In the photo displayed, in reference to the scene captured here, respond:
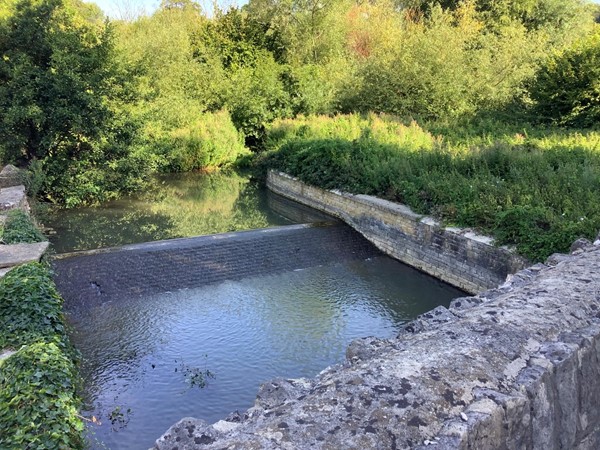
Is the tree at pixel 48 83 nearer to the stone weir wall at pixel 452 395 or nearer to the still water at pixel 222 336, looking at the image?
the still water at pixel 222 336

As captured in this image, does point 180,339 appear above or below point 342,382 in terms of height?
below

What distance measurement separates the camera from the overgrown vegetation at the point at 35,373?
2945mm

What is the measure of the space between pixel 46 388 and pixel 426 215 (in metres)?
6.65

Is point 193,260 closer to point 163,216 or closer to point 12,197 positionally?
point 12,197

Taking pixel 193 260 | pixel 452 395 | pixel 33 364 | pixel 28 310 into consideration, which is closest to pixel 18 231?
pixel 28 310

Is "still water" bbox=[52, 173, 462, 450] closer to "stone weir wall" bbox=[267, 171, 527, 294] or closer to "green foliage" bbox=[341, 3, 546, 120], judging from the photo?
"stone weir wall" bbox=[267, 171, 527, 294]

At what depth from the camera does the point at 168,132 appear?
15320mm

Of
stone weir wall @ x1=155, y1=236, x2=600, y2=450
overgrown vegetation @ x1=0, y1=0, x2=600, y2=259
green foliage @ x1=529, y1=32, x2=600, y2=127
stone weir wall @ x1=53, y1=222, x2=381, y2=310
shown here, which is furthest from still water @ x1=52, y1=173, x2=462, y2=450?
green foliage @ x1=529, y1=32, x2=600, y2=127

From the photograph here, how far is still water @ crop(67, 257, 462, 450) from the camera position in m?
4.97

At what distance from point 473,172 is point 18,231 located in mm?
7397

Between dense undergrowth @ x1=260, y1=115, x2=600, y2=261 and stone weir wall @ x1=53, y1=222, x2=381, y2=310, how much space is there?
64.4 inches

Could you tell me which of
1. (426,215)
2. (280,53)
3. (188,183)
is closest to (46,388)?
(426,215)

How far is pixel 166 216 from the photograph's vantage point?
11484mm

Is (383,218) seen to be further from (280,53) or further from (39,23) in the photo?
(280,53)
